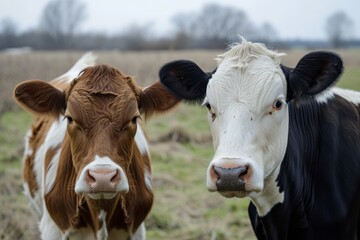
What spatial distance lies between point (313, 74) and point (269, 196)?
3.10 ft

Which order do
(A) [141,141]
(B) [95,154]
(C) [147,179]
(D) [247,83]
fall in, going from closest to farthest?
(D) [247,83] → (B) [95,154] → (C) [147,179] → (A) [141,141]

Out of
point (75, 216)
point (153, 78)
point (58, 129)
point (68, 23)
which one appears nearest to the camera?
point (75, 216)

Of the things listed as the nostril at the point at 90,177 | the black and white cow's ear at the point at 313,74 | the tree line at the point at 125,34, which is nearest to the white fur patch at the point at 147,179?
the nostril at the point at 90,177

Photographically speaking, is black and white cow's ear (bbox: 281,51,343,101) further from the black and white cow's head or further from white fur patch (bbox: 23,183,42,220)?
white fur patch (bbox: 23,183,42,220)

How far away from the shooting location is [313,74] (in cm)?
339

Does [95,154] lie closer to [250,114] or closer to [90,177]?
[90,177]

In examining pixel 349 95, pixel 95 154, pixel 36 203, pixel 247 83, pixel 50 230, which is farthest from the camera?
pixel 36 203

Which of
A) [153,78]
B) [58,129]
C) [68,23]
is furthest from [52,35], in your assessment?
[58,129]

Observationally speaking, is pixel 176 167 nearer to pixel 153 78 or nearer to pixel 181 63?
pixel 181 63

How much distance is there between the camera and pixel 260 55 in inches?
136

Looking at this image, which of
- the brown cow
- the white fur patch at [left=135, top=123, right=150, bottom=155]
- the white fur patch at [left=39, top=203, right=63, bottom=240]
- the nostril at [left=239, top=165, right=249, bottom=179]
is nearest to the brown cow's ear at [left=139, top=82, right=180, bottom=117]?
the brown cow

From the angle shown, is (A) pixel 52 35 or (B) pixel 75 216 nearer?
(B) pixel 75 216

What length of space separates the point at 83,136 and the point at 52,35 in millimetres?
56958

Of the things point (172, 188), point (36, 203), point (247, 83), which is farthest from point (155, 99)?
point (172, 188)
